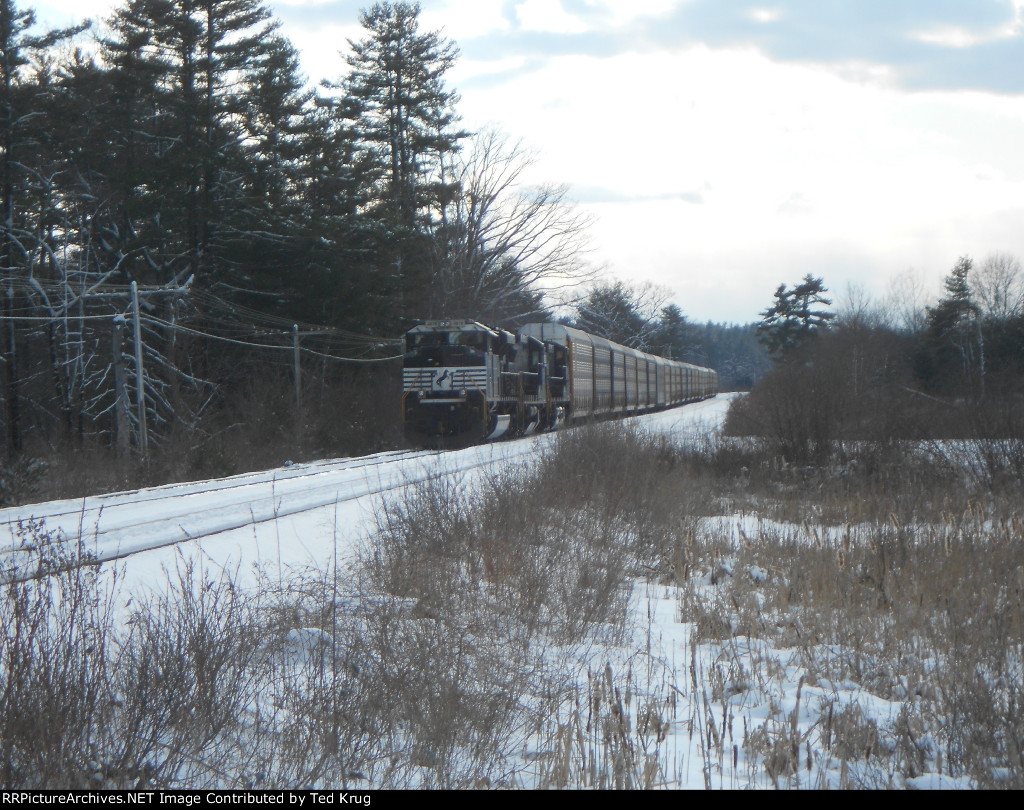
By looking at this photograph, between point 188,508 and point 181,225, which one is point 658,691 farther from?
point 181,225

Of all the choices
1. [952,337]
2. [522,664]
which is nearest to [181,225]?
[522,664]

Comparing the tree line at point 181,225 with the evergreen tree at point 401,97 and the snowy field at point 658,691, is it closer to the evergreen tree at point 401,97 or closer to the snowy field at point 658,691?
the evergreen tree at point 401,97

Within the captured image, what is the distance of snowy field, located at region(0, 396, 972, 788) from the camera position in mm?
4211

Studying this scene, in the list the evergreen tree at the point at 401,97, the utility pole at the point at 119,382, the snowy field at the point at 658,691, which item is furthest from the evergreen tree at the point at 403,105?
the snowy field at the point at 658,691

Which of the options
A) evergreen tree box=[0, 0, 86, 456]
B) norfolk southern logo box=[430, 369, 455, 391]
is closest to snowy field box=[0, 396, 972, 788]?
norfolk southern logo box=[430, 369, 455, 391]

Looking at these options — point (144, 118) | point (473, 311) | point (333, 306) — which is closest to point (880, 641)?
point (333, 306)

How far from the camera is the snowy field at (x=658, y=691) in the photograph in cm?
421

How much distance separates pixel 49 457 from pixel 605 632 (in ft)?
77.3

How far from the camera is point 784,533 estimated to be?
10.8 metres

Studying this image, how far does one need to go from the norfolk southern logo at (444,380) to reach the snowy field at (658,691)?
41.7ft

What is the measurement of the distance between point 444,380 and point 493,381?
1272 millimetres

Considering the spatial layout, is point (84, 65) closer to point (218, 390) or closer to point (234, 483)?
point (218, 390)

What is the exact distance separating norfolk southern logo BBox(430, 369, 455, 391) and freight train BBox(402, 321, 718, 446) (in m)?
0.03

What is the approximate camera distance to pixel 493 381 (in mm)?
23531
